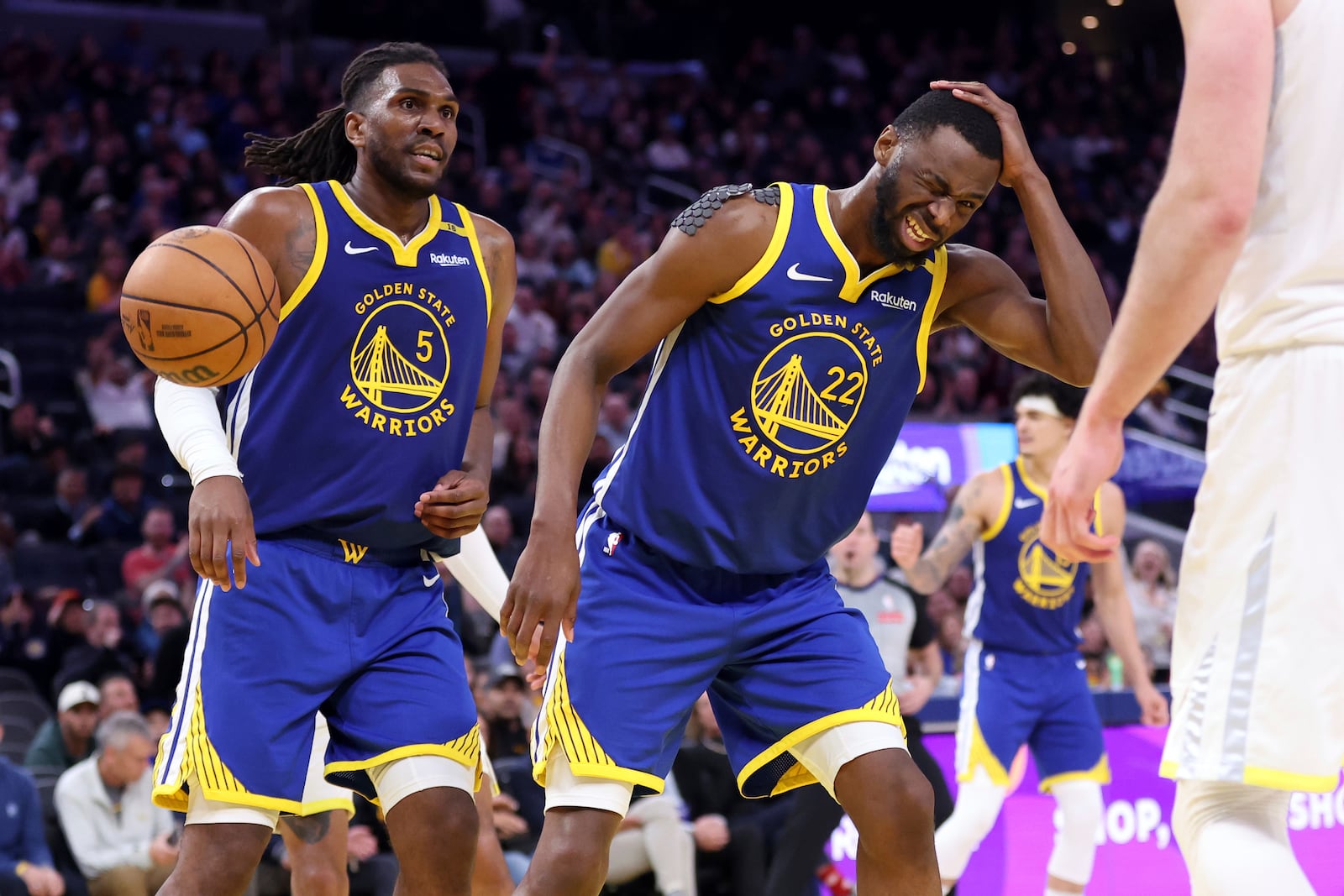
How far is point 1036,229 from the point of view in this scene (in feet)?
11.4

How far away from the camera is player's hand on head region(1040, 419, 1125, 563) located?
2.38m

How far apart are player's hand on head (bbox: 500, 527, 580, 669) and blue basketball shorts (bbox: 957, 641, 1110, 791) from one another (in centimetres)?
375

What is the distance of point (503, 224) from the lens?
15438mm

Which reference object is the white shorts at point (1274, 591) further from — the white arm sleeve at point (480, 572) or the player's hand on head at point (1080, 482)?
the white arm sleeve at point (480, 572)

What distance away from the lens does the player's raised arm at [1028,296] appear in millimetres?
3373

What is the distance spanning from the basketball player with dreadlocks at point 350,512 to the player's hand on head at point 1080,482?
164cm

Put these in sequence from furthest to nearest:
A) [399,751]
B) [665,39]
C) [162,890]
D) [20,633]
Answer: [665,39] < [20,633] < [399,751] < [162,890]

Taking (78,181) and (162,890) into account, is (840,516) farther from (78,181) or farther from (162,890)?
(78,181)

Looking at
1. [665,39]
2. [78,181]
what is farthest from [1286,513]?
[665,39]

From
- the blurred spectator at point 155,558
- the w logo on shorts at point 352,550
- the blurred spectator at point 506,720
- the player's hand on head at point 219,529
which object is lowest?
the blurred spectator at point 506,720

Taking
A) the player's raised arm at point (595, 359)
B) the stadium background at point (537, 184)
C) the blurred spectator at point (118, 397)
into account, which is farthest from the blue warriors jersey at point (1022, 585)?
the blurred spectator at point (118, 397)

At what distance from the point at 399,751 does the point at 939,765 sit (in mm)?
4243

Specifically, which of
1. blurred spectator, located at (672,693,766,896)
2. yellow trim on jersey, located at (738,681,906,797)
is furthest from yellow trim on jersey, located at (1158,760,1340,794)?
blurred spectator, located at (672,693,766,896)

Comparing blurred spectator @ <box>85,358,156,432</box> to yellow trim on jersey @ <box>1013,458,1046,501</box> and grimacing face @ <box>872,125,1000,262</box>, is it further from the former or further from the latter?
grimacing face @ <box>872,125,1000,262</box>
